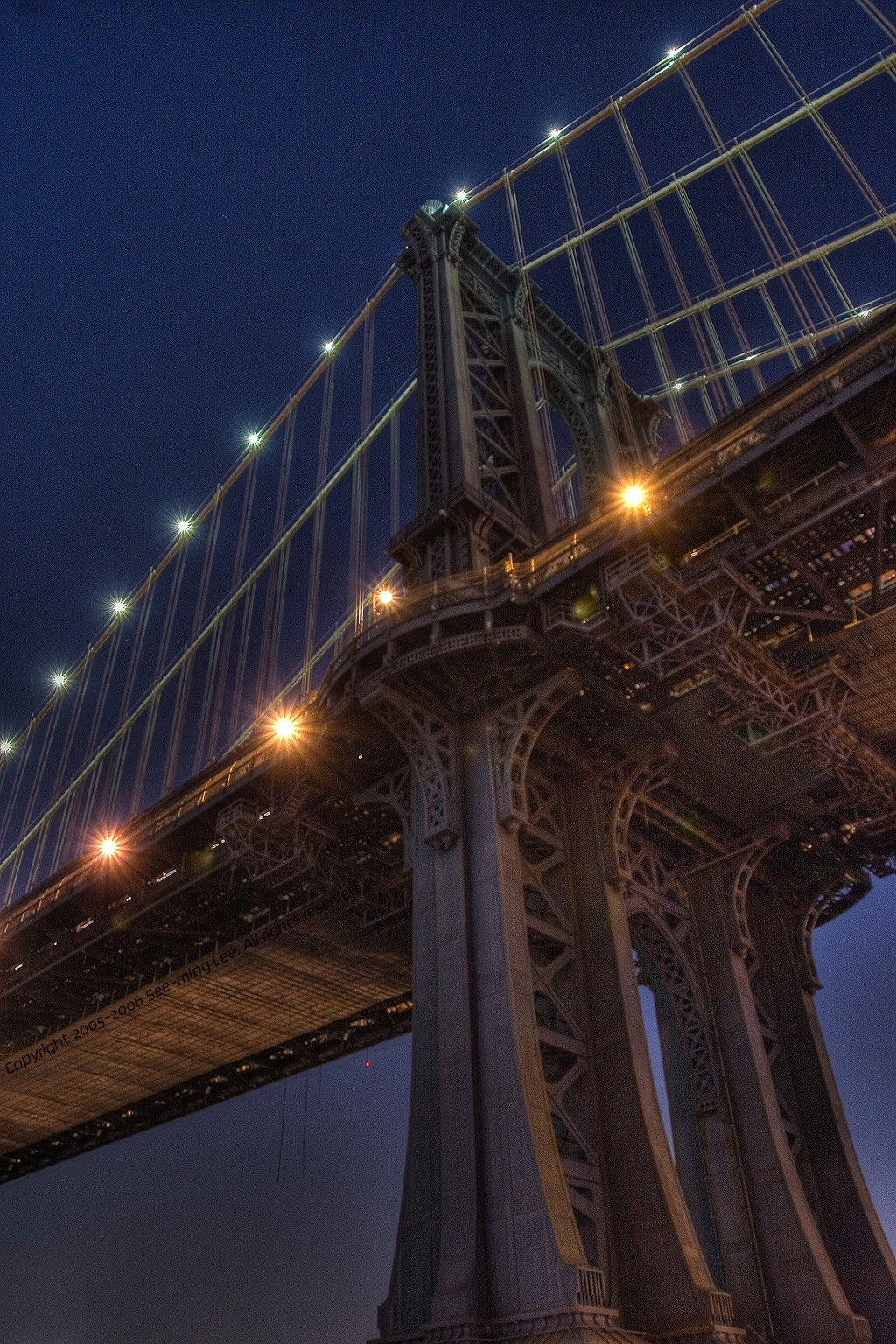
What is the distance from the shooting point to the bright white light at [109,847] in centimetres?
3566

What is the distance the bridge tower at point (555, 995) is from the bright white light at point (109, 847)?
14977 mm

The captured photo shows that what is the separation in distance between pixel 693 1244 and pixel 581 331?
232ft

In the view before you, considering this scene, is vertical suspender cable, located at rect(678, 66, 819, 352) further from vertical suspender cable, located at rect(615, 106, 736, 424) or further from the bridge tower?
the bridge tower

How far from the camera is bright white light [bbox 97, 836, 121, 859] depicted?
117 ft

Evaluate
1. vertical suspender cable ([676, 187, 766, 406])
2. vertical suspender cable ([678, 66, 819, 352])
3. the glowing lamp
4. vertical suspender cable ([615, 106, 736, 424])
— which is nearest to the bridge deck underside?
the glowing lamp

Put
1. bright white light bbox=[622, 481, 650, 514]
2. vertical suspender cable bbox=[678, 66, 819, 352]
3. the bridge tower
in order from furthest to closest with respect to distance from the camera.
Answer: vertical suspender cable bbox=[678, 66, 819, 352], bright white light bbox=[622, 481, 650, 514], the bridge tower

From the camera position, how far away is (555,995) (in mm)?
21734

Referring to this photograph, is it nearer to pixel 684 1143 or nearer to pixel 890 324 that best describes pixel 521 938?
pixel 684 1143

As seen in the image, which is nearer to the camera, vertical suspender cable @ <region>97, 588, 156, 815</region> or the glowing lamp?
the glowing lamp

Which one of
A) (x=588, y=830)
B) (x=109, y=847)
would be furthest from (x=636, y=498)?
(x=109, y=847)

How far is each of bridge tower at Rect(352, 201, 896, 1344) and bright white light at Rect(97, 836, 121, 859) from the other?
1498 centimetres

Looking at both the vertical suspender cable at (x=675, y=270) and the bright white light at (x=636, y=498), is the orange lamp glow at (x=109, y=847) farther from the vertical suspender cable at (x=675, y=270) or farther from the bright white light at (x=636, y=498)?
the vertical suspender cable at (x=675, y=270)

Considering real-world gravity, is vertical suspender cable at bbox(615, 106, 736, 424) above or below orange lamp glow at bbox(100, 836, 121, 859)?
above

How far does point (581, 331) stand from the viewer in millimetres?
78750
